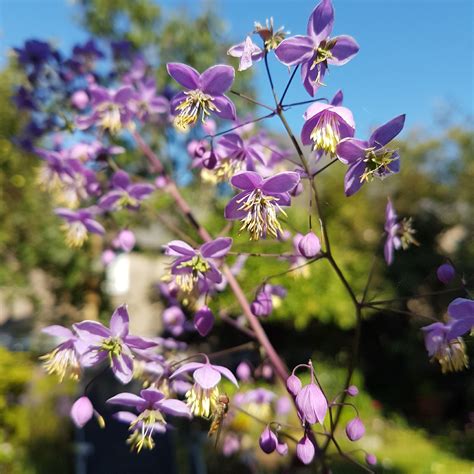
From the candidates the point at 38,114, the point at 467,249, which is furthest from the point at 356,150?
the point at 467,249

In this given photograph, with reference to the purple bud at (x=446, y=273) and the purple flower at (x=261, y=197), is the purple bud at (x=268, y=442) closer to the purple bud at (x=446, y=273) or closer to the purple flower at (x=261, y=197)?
the purple flower at (x=261, y=197)

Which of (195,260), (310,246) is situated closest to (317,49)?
(310,246)

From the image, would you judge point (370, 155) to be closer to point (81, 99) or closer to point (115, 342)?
point (115, 342)

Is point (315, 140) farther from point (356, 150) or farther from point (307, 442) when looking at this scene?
point (307, 442)

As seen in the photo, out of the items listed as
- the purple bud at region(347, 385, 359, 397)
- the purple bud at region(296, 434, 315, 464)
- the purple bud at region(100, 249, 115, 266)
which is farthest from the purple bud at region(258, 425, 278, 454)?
the purple bud at region(100, 249, 115, 266)

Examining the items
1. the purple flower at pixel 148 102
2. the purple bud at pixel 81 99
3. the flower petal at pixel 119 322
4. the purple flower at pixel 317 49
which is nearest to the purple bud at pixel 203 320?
the flower petal at pixel 119 322

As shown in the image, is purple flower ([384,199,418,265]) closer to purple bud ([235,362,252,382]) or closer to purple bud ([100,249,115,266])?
purple bud ([235,362,252,382])
